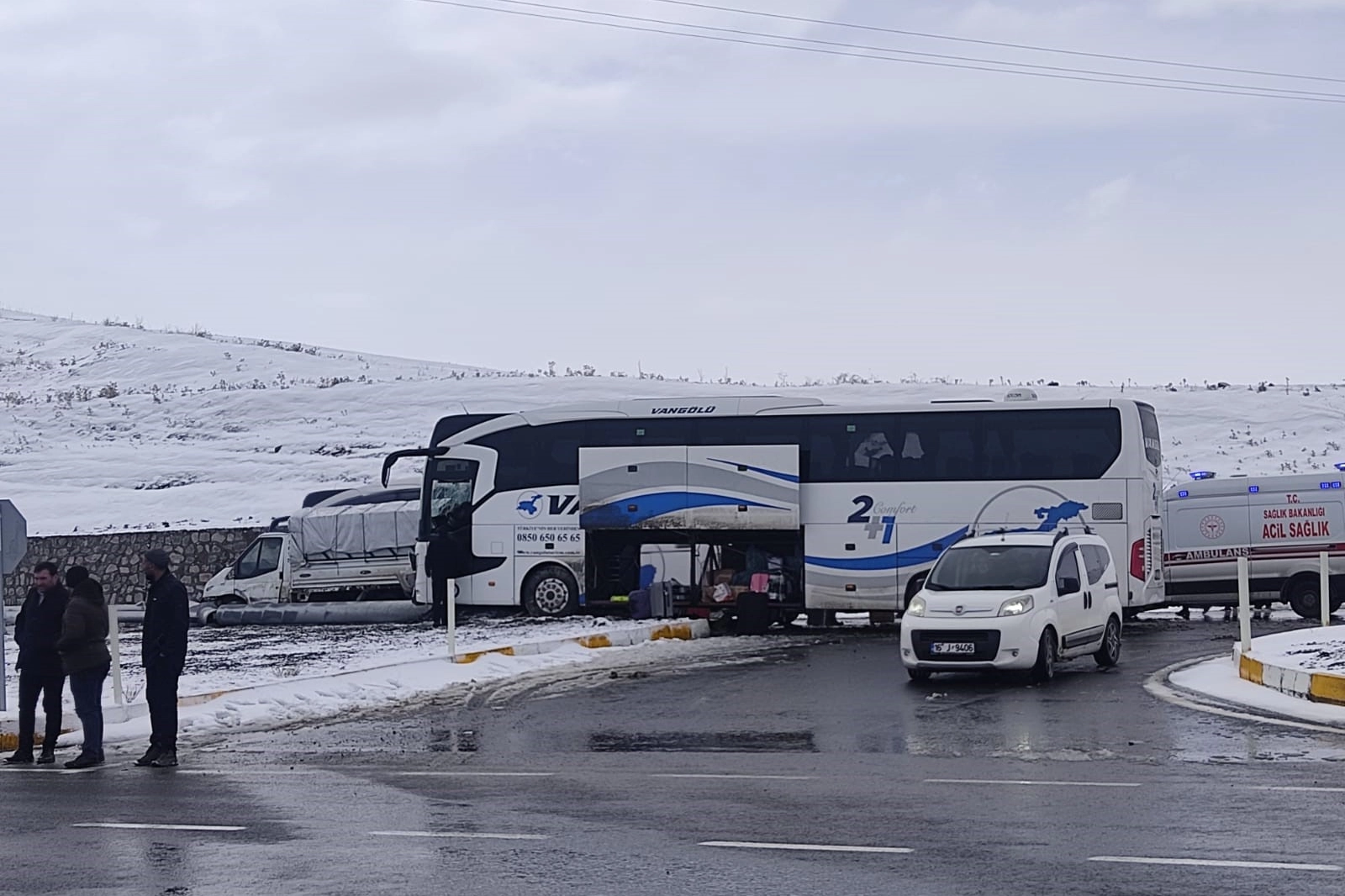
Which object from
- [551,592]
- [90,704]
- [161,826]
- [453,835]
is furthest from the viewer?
[551,592]

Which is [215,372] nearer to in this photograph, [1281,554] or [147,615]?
[1281,554]

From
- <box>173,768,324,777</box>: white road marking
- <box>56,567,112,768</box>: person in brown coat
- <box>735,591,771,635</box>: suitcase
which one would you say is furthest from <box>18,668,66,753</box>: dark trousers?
<box>735,591,771,635</box>: suitcase

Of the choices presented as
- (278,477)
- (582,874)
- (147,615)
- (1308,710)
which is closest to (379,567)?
(278,477)

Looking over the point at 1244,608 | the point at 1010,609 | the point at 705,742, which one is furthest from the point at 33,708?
the point at 1244,608

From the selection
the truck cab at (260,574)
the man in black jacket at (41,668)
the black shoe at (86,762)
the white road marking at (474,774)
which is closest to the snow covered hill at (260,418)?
the truck cab at (260,574)

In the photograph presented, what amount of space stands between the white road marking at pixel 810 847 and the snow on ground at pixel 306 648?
32.4 ft

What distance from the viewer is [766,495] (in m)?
28.8

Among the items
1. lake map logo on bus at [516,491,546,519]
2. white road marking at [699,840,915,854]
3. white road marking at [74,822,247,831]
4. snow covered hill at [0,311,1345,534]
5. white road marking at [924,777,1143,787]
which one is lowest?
white road marking at [74,822,247,831]

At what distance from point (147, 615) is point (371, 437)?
45536mm

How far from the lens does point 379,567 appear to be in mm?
35125

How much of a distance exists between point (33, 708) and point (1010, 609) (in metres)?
10.3

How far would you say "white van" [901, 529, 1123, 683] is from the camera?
18.5m

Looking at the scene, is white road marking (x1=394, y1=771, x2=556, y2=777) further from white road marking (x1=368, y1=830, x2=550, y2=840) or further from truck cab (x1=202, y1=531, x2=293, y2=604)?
Result: truck cab (x1=202, y1=531, x2=293, y2=604)

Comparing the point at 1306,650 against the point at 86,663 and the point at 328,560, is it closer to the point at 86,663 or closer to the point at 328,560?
the point at 86,663
